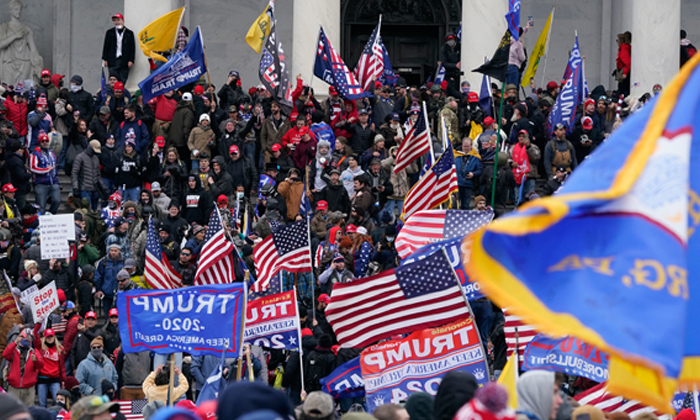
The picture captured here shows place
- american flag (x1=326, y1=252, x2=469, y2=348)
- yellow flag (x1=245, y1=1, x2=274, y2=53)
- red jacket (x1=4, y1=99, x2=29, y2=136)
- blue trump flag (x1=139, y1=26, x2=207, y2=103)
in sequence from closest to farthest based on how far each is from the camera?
american flag (x1=326, y1=252, x2=469, y2=348) → blue trump flag (x1=139, y1=26, x2=207, y2=103) → red jacket (x1=4, y1=99, x2=29, y2=136) → yellow flag (x1=245, y1=1, x2=274, y2=53)

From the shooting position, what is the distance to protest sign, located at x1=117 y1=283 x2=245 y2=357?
450 inches

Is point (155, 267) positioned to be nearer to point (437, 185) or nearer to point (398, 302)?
point (437, 185)

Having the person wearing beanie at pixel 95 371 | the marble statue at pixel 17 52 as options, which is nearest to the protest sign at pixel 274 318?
the person wearing beanie at pixel 95 371

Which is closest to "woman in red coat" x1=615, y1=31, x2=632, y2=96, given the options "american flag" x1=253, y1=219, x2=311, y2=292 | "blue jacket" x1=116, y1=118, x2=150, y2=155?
"blue jacket" x1=116, y1=118, x2=150, y2=155

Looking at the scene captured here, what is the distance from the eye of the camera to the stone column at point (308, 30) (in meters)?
27.4

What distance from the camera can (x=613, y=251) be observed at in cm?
489

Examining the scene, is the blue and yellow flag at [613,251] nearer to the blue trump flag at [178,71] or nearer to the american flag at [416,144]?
the american flag at [416,144]

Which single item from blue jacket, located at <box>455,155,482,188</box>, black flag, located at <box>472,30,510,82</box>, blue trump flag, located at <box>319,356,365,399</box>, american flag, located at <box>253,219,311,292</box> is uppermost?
black flag, located at <box>472,30,510,82</box>

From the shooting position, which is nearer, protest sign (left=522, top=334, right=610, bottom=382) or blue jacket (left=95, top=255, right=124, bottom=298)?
protest sign (left=522, top=334, right=610, bottom=382)

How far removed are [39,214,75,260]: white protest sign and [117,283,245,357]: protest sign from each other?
774 cm

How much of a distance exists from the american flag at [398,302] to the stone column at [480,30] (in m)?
16.4

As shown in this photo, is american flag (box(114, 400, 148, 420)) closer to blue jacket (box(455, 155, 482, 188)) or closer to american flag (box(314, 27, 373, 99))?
blue jacket (box(455, 155, 482, 188))

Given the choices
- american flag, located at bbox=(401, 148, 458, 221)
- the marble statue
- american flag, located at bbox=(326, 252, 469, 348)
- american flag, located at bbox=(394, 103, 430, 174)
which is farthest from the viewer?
the marble statue

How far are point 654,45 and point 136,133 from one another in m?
11.1
